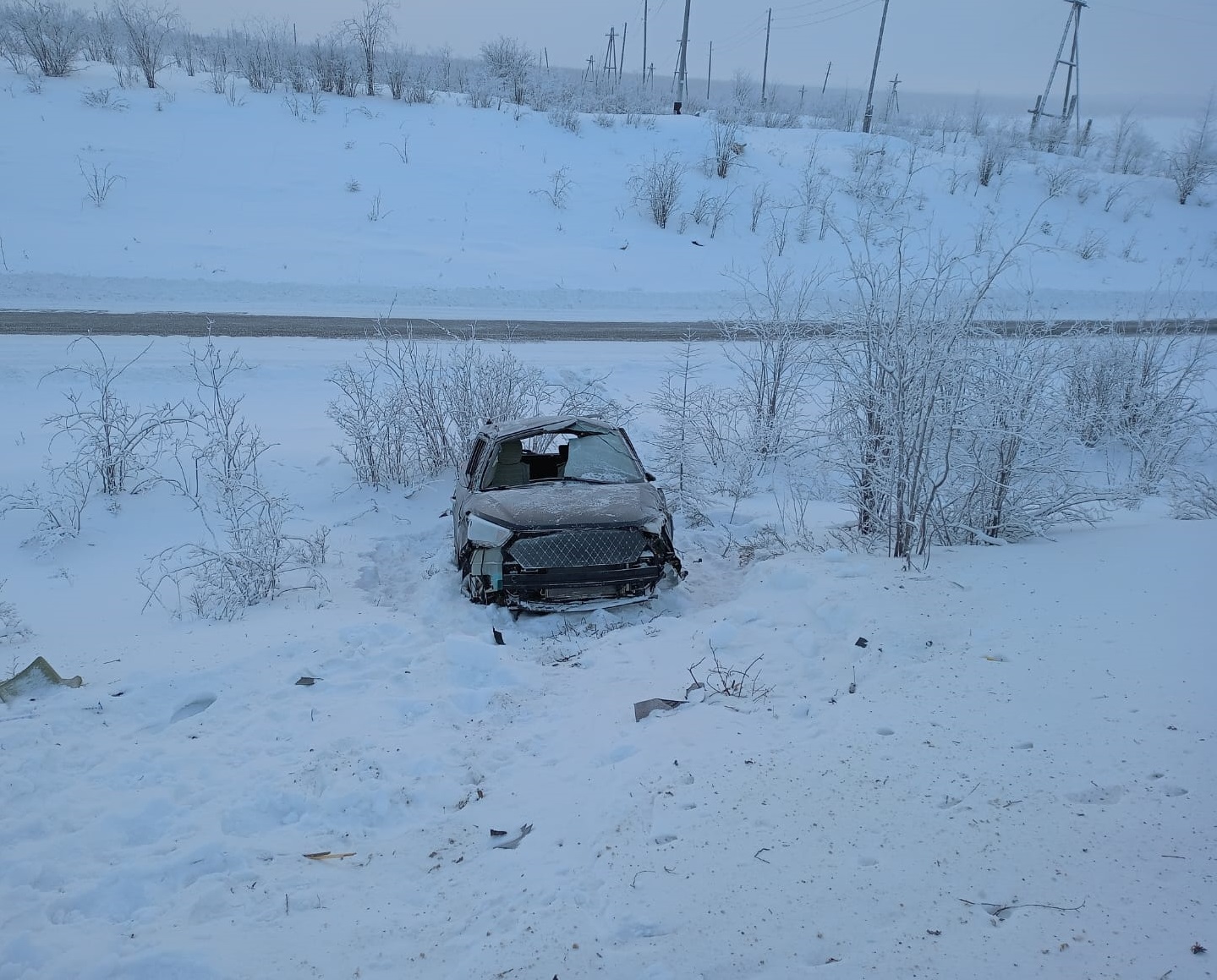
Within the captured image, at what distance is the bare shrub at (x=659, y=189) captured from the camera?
22.8 metres

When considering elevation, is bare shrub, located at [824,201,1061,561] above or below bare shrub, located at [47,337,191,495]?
above

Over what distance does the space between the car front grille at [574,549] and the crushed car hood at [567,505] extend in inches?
3.1

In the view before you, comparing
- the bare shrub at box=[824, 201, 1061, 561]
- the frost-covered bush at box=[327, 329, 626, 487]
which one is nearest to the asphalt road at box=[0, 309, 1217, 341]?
the frost-covered bush at box=[327, 329, 626, 487]

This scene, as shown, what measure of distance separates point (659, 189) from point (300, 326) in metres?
12.6

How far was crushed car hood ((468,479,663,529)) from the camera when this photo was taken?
596 cm

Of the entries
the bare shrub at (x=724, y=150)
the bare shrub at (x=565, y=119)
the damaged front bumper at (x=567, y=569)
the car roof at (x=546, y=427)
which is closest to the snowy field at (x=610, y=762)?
the damaged front bumper at (x=567, y=569)

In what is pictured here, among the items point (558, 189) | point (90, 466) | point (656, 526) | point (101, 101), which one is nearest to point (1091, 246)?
point (558, 189)

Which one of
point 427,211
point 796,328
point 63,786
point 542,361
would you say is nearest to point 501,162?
point 427,211

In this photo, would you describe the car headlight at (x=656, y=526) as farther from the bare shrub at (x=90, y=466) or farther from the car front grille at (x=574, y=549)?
the bare shrub at (x=90, y=466)

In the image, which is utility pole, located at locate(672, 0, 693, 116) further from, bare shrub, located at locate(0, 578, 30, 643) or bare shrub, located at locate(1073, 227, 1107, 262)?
→ bare shrub, located at locate(0, 578, 30, 643)

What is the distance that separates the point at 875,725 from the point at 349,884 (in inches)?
106

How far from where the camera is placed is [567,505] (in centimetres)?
618

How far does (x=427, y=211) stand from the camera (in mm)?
21469

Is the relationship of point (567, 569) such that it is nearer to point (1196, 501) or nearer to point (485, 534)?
point (485, 534)
